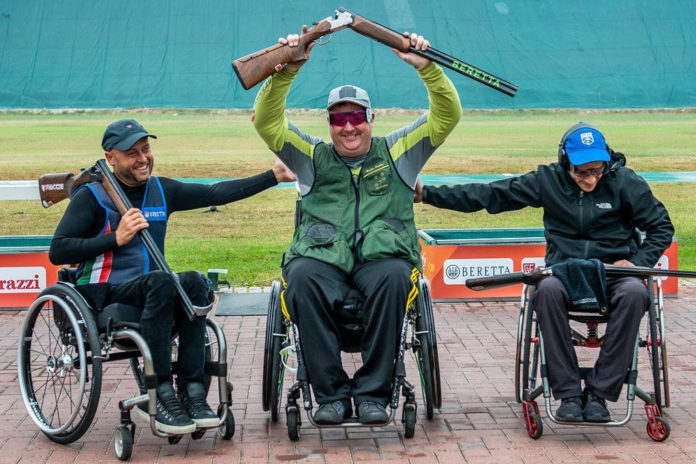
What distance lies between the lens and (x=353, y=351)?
440 centimetres

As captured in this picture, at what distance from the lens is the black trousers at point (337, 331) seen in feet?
13.6

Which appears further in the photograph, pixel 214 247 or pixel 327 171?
pixel 214 247

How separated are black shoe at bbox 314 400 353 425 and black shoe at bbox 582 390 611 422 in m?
1.02

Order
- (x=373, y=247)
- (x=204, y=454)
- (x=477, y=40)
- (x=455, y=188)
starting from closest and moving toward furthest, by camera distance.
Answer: (x=204, y=454) → (x=373, y=247) → (x=455, y=188) → (x=477, y=40)

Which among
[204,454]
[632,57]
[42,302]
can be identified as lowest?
[204,454]

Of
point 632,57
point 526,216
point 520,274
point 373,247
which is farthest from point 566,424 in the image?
point 632,57

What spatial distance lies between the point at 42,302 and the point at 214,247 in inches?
245

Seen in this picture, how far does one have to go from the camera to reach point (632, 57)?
32.8 metres

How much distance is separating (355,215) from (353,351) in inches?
24.7

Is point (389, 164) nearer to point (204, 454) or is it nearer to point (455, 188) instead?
point (455, 188)

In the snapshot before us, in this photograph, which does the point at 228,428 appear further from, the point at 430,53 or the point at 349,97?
→ the point at 430,53

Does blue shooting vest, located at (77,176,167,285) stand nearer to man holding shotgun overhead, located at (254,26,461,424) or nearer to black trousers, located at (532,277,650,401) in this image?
man holding shotgun overhead, located at (254,26,461,424)

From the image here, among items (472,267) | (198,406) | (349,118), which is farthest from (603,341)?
(472,267)

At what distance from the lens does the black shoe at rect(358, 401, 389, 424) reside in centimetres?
406
